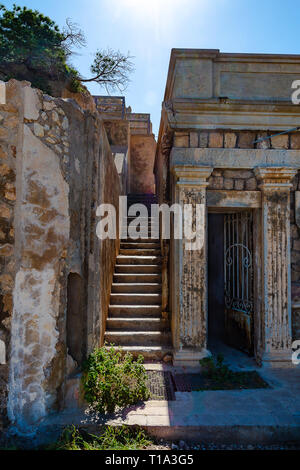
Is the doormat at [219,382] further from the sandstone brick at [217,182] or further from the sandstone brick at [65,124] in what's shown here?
the sandstone brick at [65,124]

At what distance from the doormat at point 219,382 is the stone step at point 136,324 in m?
1.07

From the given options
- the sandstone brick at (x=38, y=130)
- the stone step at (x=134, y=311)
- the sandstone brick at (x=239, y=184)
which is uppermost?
the sandstone brick at (x=38, y=130)

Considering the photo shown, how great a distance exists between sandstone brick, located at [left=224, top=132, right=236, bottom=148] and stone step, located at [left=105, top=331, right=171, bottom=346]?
3352 millimetres

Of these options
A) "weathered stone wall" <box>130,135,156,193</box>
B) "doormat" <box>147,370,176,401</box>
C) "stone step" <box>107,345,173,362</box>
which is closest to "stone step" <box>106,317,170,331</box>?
"stone step" <box>107,345,173,362</box>

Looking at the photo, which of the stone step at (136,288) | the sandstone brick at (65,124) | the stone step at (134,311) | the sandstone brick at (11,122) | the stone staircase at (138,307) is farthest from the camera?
the stone step at (136,288)

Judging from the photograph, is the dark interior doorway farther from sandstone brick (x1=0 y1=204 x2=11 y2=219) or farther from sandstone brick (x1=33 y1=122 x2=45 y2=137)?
sandstone brick (x1=0 y1=204 x2=11 y2=219)

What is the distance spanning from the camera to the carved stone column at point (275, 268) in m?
4.76

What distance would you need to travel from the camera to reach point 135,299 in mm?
5902

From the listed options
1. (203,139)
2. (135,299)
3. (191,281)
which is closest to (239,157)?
(203,139)

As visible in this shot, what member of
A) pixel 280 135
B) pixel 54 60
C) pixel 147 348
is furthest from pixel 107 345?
pixel 54 60

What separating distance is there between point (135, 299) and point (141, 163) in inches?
362

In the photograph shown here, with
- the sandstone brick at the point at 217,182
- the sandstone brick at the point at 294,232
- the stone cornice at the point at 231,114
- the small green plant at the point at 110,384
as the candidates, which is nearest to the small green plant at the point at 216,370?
the small green plant at the point at 110,384

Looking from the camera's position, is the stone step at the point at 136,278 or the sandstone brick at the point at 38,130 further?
the stone step at the point at 136,278
